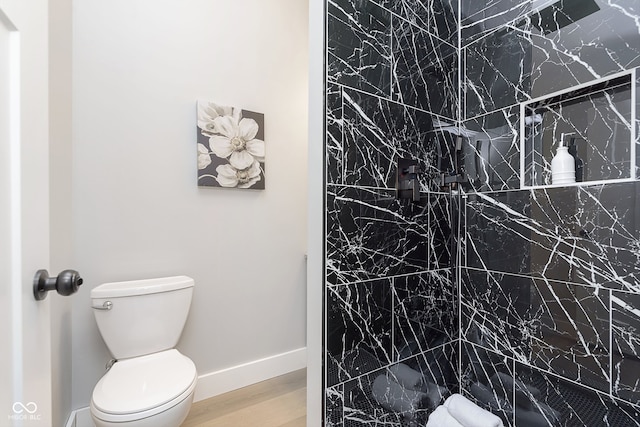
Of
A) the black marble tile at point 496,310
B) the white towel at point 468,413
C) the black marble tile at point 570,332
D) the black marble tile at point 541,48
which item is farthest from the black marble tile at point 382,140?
the white towel at point 468,413

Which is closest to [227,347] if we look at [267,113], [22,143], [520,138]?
[267,113]

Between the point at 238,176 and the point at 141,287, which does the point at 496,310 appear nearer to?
the point at 238,176

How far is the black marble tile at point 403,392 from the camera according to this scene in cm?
140

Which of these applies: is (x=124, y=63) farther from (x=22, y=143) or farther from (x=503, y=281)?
(x=503, y=281)

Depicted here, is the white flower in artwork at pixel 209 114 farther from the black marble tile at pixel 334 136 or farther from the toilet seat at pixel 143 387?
the toilet seat at pixel 143 387

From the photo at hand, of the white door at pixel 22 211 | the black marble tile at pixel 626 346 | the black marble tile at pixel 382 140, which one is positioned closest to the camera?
the white door at pixel 22 211

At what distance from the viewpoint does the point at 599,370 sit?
49.5 inches

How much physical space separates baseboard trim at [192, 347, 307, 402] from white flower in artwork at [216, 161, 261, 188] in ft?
4.11

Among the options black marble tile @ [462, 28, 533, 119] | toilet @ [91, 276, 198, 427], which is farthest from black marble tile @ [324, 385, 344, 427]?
black marble tile @ [462, 28, 533, 119]

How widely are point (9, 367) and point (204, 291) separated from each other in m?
1.51

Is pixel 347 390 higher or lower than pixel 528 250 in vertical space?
lower

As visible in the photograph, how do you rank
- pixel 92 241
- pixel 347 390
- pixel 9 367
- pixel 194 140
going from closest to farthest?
pixel 9 367
pixel 347 390
pixel 92 241
pixel 194 140

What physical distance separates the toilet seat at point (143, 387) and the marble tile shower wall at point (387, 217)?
2.25 feet
